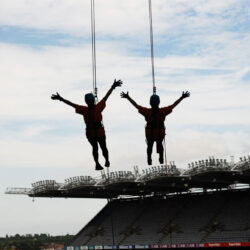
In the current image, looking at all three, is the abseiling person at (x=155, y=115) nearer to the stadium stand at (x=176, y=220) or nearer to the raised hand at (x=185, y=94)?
the raised hand at (x=185, y=94)

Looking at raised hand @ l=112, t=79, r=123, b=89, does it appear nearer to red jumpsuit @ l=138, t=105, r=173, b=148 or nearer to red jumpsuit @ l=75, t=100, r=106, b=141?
red jumpsuit @ l=75, t=100, r=106, b=141

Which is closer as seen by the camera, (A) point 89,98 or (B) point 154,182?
(A) point 89,98

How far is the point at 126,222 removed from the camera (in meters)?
68.8

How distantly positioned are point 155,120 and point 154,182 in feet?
154

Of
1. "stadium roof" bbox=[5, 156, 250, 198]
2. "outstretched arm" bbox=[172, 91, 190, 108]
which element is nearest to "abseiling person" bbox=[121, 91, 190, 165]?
"outstretched arm" bbox=[172, 91, 190, 108]

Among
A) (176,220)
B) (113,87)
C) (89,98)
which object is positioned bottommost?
(89,98)

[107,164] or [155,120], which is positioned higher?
[155,120]

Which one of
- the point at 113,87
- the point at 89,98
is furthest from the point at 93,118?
the point at 113,87

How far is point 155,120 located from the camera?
16016mm

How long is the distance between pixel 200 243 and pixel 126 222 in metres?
13.5

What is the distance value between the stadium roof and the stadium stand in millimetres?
1451

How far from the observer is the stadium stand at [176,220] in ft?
190

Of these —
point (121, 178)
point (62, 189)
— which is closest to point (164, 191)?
point (121, 178)

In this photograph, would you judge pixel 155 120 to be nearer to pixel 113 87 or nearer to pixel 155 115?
pixel 155 115
